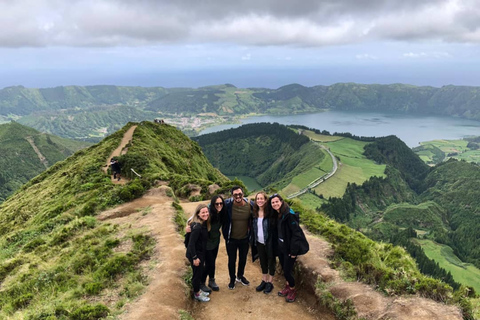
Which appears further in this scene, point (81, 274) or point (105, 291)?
point (81, 274)

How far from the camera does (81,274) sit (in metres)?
13.1

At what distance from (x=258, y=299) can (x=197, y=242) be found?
139 inches

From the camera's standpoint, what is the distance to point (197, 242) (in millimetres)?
9984

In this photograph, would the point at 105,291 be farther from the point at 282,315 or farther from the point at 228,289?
the point at 282,315

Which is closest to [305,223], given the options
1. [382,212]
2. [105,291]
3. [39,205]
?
[105,291]

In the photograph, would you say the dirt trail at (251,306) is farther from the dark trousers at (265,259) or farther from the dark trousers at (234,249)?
the dark trousers at (265,259)

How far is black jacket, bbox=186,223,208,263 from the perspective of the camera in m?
9.72

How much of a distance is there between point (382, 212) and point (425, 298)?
150 m

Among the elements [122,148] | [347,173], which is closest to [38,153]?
[122,148]

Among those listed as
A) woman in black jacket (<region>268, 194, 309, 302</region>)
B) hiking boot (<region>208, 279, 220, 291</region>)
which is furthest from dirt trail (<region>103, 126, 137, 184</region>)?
woman in black jacket (<region>268, 194, 309, 302</region>)

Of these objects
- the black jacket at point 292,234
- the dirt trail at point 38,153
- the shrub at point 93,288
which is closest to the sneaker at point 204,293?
the black jacket at point 292,234

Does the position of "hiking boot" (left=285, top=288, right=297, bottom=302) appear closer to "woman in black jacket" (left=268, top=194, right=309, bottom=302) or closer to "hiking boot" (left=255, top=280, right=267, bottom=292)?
"hiking boot" (left=255, top=280, right=267, bottom=292)

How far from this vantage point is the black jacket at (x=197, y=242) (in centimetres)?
972

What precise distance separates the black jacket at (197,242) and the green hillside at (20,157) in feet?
563
